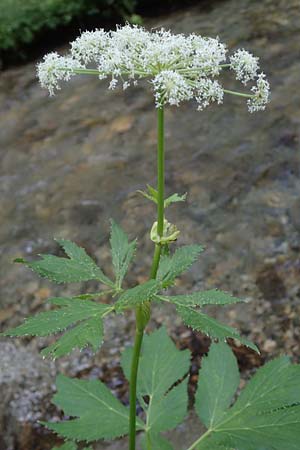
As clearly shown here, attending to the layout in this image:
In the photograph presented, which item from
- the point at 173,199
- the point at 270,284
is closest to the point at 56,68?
the point at 173,199

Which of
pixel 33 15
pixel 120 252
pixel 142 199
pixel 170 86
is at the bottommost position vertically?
pixel 142 199

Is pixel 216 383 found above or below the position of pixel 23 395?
→ above

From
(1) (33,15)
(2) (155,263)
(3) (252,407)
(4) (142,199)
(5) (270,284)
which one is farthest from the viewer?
(1) (33,15)

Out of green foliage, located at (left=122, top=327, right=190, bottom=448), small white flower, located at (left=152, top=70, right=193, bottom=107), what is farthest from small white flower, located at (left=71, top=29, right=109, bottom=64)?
green foliage, located at (left=122, top=327, right=190, bottom=448)

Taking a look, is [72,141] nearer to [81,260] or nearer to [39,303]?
A: [39,303]

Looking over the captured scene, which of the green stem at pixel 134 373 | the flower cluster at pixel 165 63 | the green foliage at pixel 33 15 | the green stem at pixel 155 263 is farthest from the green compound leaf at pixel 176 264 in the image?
the green foliage at pixel 33 15

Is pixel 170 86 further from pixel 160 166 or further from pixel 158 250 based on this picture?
pixel 158 250
